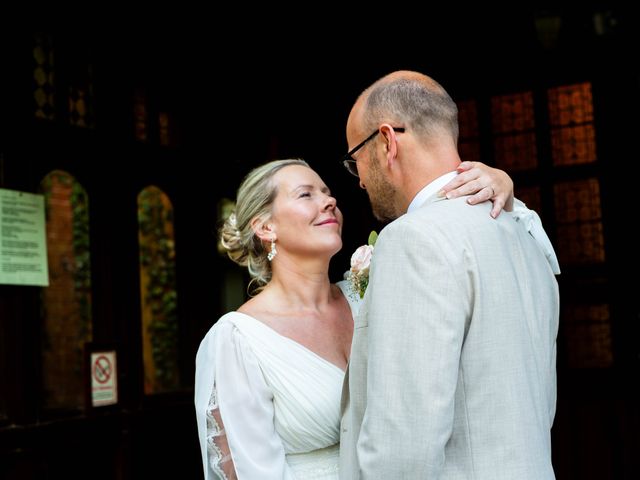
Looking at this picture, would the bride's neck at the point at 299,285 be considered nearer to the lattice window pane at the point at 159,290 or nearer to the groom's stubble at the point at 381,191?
the groom's stubble at the point at 381,191

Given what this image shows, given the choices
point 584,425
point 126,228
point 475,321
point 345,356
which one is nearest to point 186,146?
point 126,228

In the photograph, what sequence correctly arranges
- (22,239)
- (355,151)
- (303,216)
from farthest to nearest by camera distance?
(22,239) → (303,216) → (355,151)

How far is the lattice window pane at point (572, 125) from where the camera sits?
498cm

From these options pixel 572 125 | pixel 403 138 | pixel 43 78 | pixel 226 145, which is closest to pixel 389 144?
pixel 403 138

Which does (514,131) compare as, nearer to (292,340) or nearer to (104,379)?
(104,379)

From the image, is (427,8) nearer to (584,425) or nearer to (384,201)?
(584,425)

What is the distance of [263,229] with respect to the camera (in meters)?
2.87

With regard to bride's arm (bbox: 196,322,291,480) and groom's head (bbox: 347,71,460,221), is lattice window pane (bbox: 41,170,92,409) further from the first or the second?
groom's head (bbox: 347,71,460,221)

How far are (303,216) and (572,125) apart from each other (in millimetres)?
2714

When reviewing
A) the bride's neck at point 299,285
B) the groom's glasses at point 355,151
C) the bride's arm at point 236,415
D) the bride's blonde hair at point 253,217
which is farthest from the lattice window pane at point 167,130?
the groom's glasses at point 355,151

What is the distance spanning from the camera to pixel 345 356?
108 inches

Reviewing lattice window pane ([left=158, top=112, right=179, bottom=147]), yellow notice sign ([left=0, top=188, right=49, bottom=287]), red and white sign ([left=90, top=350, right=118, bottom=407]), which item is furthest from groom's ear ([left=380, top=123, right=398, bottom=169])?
lattice window pane ([left=158, top=112, right=179, bottom=147])

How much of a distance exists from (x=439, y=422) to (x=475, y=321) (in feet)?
0.69

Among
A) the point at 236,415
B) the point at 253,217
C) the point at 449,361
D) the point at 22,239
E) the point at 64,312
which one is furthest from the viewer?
the point at 64,312
